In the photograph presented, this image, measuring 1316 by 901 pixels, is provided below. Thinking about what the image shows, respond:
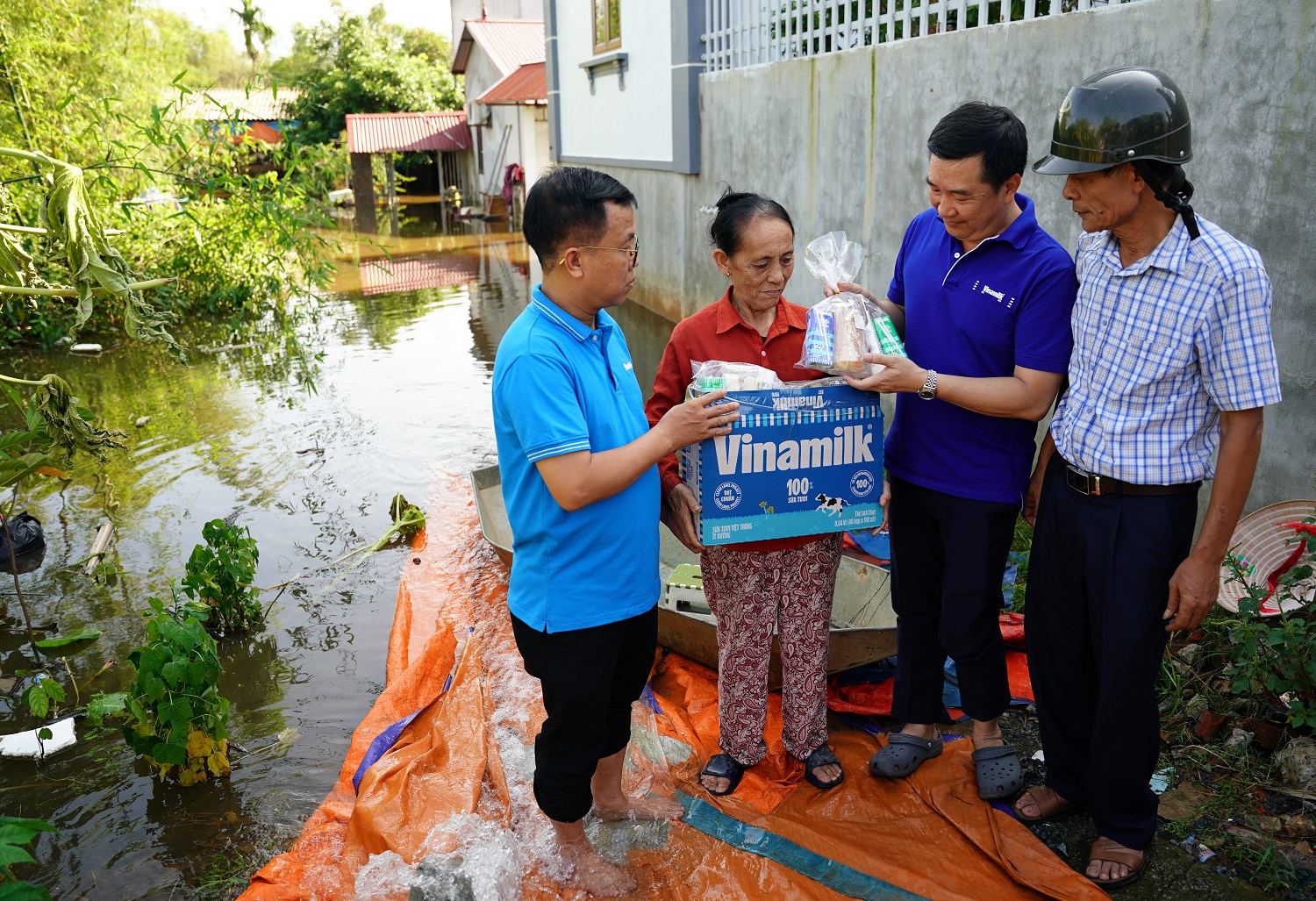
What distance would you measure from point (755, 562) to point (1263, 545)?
2.27 m

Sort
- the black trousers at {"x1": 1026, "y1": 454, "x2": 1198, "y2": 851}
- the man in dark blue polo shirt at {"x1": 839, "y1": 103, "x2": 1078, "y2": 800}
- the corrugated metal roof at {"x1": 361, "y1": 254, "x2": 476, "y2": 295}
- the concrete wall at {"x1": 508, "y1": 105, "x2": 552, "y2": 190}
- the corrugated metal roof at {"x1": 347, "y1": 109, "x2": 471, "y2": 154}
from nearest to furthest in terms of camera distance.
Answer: the black trousers at {"x1": 1026, "y1": 454, "x2": 1198, "y2": 851}
the man in dark blue polo shirt at {"x1": 839, "y1": 103, "x2": 1078, "y2": 800}
the corrugated metal roof at {"x1": 361, "y1": 254, "x2": 476, "y2": 295}
the concrete wall at {"x1": 508, "y1": 105, "x2": 552, "y2": 190}
the corrugated metal roof at {"x1": 347, "y1": 109, "x2": 471, "y2": 154}

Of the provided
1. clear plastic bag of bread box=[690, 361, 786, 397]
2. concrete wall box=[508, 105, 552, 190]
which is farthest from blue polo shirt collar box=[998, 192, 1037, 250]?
concrete wall box=[508, 105, 552, 190]

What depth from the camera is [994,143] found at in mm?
2574

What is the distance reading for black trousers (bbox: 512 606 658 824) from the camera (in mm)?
2578

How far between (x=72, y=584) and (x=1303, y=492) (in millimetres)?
6374

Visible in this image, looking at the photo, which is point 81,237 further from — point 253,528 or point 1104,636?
point 1104,636

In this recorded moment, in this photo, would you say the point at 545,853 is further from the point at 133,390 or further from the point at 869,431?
the point at 133,390

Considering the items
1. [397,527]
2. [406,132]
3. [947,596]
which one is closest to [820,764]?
[947,596]

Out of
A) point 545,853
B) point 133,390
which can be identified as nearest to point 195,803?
point 545,853

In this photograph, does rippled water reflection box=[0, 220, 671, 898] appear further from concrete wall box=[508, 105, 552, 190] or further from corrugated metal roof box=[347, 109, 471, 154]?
corrugated metal roof box=[347, 109, 471, 154]

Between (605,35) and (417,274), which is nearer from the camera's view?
(605,35)

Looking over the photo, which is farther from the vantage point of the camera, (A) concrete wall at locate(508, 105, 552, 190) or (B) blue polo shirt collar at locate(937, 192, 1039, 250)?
(A) concrete wall at locate(508, 105, 552, 190)

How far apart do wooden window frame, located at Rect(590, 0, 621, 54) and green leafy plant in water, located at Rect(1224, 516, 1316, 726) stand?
11.2 meters

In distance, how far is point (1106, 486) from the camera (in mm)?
2568
